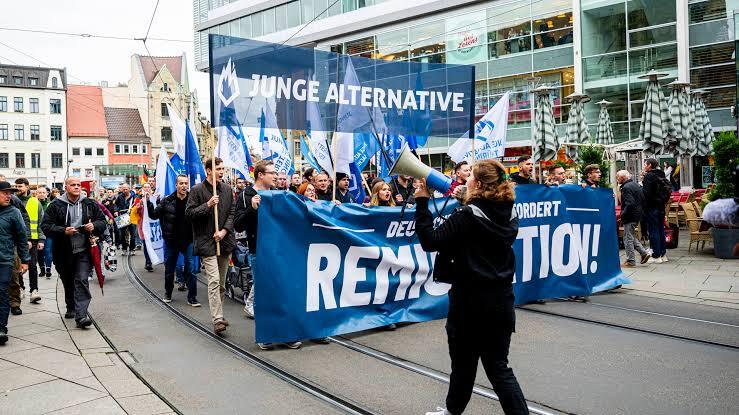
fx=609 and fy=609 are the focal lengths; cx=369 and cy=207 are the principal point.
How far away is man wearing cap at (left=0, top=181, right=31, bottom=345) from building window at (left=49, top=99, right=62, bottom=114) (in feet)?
257

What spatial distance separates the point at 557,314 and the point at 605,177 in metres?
11.2

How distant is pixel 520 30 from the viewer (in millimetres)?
30312

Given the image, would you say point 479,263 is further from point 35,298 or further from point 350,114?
point 35,298

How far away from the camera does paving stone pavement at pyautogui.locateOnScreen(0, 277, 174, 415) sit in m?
4.73

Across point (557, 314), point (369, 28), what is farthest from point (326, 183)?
point (369, 28)

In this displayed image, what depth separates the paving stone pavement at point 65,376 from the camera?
473cm

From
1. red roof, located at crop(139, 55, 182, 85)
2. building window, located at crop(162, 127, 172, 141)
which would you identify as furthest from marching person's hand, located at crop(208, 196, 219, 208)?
red roof, located at crop(139, 55, 182, 85)

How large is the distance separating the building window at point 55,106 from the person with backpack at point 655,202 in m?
79.3

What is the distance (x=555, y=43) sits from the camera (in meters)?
29.3

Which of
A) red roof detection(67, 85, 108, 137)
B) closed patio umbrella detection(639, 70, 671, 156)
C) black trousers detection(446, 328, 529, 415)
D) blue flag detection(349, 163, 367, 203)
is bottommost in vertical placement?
black trousers detection(446, 328, 529, 415)

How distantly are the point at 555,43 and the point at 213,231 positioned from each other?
2563cm

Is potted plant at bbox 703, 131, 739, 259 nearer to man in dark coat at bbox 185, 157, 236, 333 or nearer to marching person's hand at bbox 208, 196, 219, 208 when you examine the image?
man in dark coat at bbox 185, 157, 236, 333

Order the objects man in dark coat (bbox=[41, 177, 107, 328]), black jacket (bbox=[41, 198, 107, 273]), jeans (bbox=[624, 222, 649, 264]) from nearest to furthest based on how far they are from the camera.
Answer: man in dark coat (bbox=[41, 177, 107, 328]), black jacket (bbox=[41, 198, 107, 273]), jeans (bbox=[624, 222, 649, 264])

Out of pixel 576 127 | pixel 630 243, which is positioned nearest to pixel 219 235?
pixel 630 243
